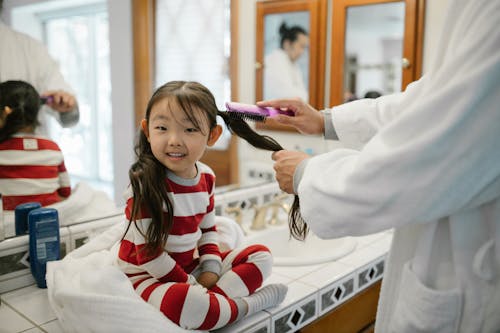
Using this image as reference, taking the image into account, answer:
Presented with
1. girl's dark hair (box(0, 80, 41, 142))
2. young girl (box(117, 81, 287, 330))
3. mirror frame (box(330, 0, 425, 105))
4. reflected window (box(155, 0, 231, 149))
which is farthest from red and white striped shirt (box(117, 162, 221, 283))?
mirror frame (box(330, 0, 425, 105))

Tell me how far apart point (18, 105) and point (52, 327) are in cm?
60

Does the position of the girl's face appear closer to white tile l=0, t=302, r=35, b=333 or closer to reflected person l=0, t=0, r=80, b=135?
reflected person l=0, t=0, r=80, b=135

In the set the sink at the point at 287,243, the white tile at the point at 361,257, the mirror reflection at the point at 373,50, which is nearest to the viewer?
the white tile at the point at 361,257

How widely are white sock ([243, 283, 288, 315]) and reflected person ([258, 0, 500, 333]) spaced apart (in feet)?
0.94

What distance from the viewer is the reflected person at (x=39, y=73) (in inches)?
48.6

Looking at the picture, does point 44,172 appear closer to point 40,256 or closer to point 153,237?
point 40,256

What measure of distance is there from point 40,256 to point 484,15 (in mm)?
1172

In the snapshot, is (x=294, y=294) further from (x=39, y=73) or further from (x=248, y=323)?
(x=39, y=73)

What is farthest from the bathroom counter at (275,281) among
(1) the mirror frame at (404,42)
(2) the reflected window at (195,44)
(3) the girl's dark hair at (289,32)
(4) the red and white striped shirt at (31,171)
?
(3) the girl's dark hair at (289,32)

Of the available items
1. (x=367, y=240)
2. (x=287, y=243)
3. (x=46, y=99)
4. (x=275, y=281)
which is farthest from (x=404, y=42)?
(x=46, y=99)

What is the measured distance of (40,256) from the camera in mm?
1241

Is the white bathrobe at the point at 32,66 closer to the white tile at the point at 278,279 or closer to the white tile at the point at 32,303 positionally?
the white tile at the point at 32,303

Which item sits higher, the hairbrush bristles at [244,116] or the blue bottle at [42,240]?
the hairbrush bristles at [244,116]

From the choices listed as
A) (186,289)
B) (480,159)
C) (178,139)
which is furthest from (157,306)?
(480,159)
